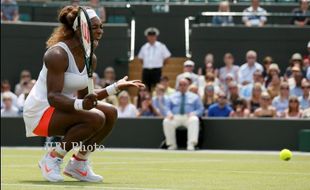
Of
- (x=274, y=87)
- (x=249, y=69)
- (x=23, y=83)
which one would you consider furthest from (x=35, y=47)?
(x=274, y=87)

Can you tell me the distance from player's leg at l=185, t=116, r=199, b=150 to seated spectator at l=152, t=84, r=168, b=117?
999 mm

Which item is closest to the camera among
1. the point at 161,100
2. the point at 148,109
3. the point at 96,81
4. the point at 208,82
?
the point at 161,100

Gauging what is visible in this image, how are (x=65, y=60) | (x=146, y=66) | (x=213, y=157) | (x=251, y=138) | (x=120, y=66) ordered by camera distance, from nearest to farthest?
(x=65, y=60) → (x=213, y=157) → (x=251, y=138) → (x=146, y=66) → (x=120, y=66)

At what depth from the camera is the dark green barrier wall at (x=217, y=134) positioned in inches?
701

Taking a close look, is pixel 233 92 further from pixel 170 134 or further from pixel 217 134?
pixel 170 134

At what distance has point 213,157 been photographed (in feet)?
48.6

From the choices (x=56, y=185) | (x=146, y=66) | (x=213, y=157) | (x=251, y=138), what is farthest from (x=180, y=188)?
(x=146, y=66)

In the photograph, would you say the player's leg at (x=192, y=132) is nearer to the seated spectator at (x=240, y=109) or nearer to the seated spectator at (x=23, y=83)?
the seated spectator at (x=240, y=109)

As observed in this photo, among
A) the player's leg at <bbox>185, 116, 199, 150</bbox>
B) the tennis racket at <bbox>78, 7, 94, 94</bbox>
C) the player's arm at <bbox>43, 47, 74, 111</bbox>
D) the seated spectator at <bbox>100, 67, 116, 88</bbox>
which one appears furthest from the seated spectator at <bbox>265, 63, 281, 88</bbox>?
the tennis racket at <bbox>78, 7, 94, 94</bbox>

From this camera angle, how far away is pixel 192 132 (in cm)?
1755

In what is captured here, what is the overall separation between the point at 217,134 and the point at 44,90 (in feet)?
30.0

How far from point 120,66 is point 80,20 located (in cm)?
1345

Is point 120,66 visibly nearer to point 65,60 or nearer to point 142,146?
point 142,146

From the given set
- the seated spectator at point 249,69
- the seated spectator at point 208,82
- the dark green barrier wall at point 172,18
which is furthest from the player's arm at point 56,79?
the dark green barrier wall at point 172,18
